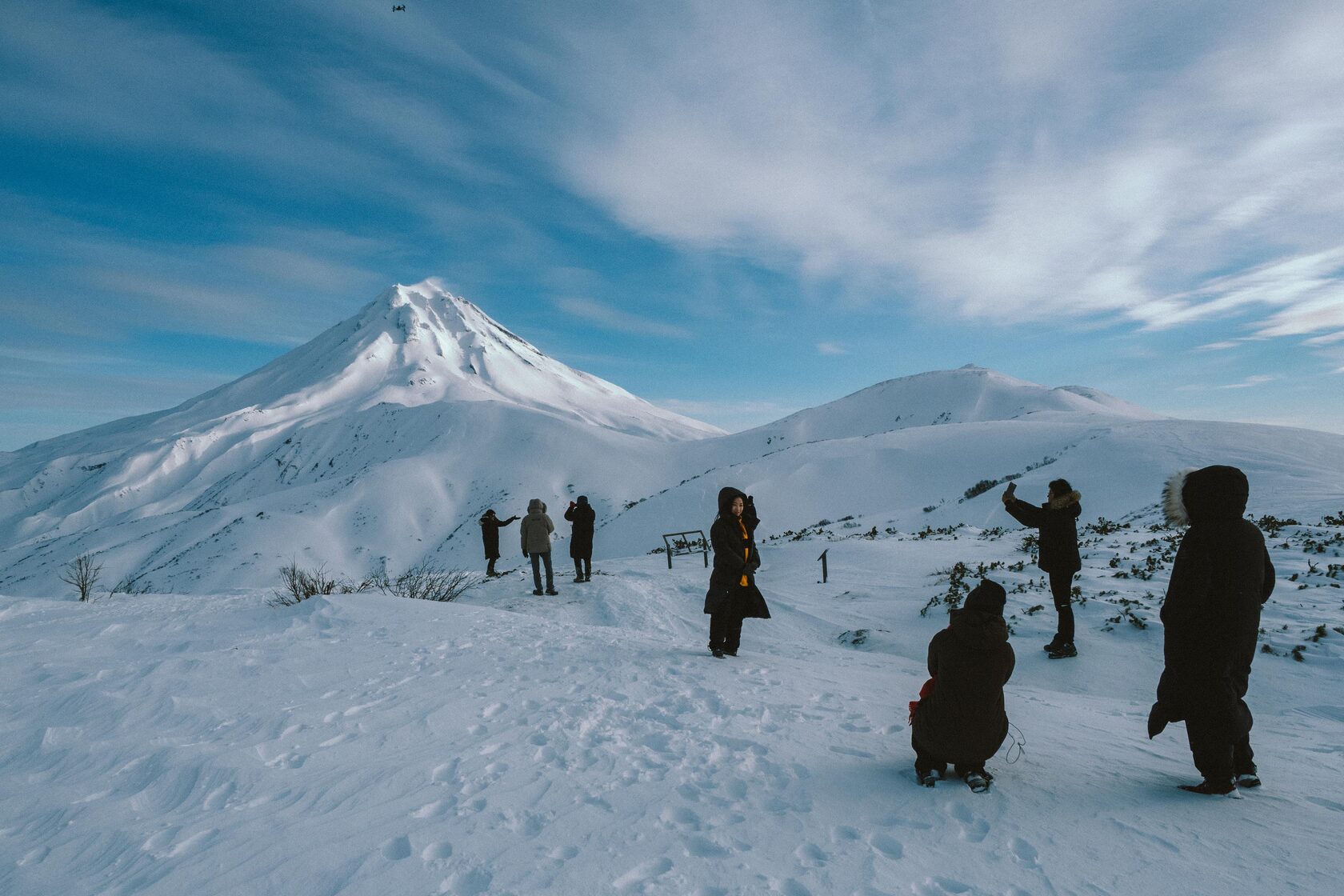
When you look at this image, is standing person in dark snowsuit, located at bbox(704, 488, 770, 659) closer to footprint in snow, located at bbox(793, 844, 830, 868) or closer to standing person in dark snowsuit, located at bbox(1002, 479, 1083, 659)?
standing person in dark snowsuit, located at bbox(1002, 479, 1083, 659)

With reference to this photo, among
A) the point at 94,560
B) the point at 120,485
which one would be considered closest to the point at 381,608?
the point at 94,560

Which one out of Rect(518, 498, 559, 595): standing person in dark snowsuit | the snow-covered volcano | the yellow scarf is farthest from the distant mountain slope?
the yellow scarf

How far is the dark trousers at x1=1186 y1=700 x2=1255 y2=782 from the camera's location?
3.61m

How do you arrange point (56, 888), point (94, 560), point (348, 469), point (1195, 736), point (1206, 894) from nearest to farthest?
point (1206, 894)
point (56, 888)
point (1195, 736)
point (94, 560)
point (348, 469)

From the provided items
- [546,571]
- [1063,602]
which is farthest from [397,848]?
[546,571]

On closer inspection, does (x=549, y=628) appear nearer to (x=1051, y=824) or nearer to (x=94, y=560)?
(x=1051, y=824)

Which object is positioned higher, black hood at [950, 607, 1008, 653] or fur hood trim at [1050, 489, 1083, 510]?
fur hood trim at [1050, 489, 1083, 510]

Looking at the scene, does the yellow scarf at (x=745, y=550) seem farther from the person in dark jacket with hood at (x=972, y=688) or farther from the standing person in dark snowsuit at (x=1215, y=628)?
the standing person in dark snowsuit at (x=1215, y=628)

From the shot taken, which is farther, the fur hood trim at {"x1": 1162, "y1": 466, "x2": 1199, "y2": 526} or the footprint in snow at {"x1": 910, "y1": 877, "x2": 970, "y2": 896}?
the fur hood trim at {"x1": 1162, "y1": 466, "x2": 1199, "y2": 526}

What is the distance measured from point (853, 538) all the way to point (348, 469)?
8342 cm

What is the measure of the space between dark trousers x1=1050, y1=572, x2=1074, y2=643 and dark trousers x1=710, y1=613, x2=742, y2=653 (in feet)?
13.1

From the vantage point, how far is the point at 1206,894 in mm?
2756

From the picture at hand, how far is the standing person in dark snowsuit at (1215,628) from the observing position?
140 inches

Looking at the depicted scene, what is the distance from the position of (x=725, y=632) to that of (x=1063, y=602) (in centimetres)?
447
